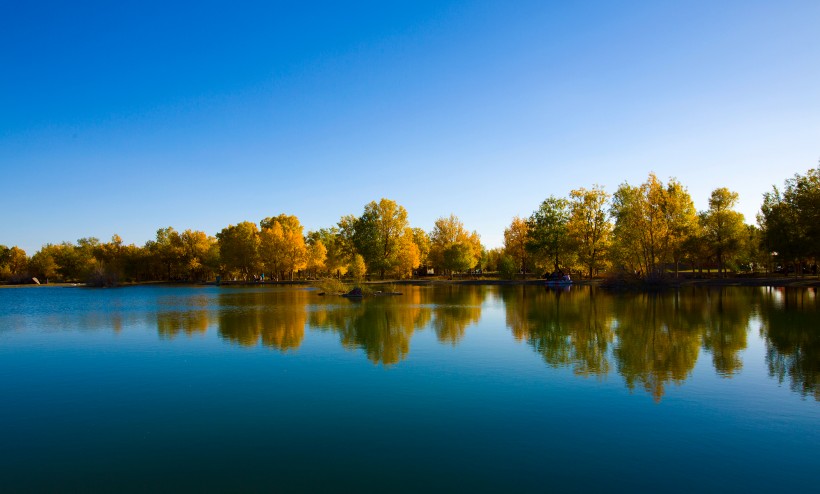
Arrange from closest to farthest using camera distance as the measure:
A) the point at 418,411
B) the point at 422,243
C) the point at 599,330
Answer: the point at 418,411, the point at 599,330, the point at 422,243

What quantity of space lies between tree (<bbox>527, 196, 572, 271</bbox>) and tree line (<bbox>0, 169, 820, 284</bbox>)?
5.3 inches

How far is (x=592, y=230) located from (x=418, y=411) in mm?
58166

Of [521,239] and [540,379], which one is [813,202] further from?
[540,379]

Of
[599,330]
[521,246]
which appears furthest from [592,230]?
[599,330]

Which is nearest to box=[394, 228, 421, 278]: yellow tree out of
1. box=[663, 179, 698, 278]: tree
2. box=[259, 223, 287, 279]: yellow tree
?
box=[259, 223, 287, 279]: yellow tree

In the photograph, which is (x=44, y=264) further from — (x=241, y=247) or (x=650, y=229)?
(x=650, y=229)

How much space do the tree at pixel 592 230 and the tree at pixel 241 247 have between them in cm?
5455

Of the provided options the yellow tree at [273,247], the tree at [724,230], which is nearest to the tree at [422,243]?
the yellow tree at [273,247]

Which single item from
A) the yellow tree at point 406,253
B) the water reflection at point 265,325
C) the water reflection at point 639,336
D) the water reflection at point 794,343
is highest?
the yellow tree at point 406,253

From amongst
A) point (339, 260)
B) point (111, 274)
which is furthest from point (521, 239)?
point (111, 274)

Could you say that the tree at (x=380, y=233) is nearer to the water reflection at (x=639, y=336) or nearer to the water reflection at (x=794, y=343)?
the water reflection at (x=639, y=336)

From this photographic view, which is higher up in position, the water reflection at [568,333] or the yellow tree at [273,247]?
the yellow tree at [273,247]

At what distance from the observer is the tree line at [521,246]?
5219cm

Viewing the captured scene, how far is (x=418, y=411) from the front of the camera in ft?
34.5
